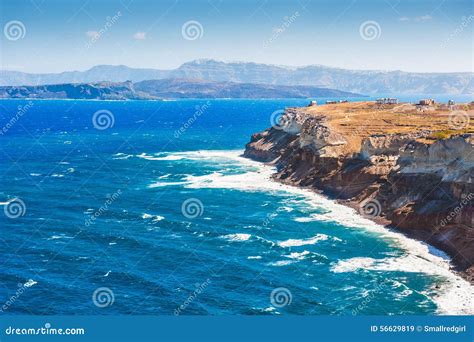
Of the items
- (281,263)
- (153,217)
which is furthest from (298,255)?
(153,217)

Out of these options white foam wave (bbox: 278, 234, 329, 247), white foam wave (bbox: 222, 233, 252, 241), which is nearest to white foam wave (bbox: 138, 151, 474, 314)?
white foam wave (bbox: 278, 234, 329, 247)

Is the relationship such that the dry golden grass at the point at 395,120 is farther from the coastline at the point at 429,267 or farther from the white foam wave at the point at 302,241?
the white foam wave at the point at 302,241

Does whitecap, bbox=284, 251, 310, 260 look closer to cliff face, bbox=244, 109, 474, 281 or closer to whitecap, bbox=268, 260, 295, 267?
whitecap, bbox=268, 260, 295, 267

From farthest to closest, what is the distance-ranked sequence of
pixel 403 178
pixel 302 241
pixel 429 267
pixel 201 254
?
pixel 403 178, pixel 302 241, pixel 201 254, pixel 429 267

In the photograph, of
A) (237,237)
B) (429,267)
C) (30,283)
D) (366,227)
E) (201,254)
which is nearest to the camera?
(30,283)

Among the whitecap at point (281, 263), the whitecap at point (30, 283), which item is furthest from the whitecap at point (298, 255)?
the whitecap at point (30, 283)

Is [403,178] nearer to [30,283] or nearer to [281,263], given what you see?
[281,263]
